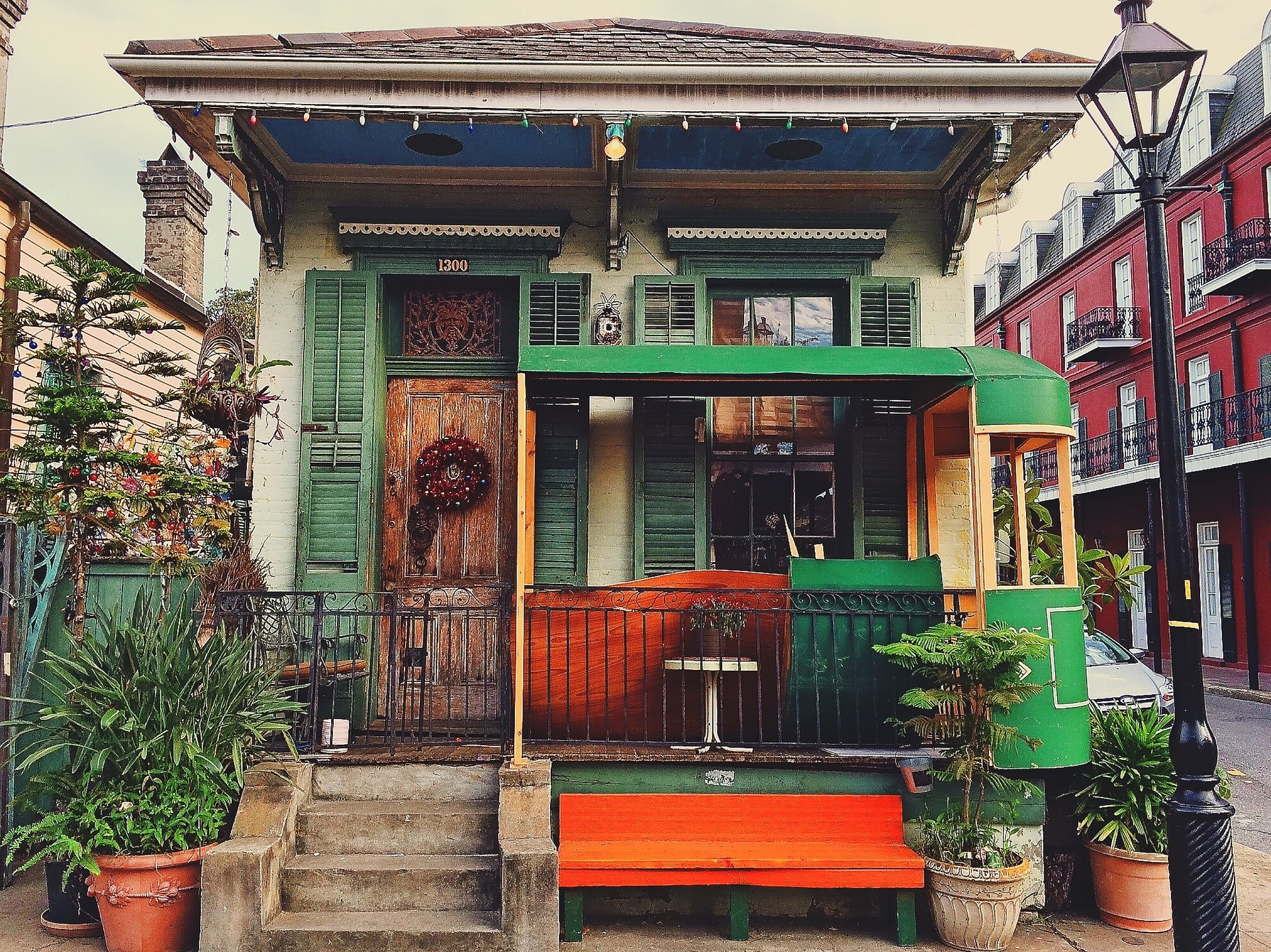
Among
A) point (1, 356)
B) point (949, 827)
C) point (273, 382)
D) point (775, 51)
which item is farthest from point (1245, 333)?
point (1, 356)

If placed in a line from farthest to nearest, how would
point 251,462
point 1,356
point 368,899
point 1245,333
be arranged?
point 1245,333
point 251,462
point 1,356
point 368,899

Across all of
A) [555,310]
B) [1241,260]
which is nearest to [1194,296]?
[1241,260]

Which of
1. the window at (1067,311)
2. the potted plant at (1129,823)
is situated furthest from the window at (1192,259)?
the potted plant at (1129,823)

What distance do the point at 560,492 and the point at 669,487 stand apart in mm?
804

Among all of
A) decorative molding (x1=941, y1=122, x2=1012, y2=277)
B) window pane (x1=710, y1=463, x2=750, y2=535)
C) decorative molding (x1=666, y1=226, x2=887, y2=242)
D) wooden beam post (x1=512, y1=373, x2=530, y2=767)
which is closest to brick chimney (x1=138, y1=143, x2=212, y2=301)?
decorative molding (x1=666, y1=226, x2=887, y2=242)

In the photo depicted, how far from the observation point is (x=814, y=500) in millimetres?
7430

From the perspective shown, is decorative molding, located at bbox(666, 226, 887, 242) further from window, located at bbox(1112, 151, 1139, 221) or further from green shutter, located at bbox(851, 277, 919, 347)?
window, located at bbox(1112, 151, 1139, 221)

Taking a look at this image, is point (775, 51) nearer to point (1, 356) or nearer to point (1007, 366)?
point (1007, 366)

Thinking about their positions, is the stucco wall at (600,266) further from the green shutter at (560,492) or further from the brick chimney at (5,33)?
the brick chimney at (5,33)

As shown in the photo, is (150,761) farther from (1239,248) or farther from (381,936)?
(1239,248)

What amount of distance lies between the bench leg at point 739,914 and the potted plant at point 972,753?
100 centimetres

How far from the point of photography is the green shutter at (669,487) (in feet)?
23.5

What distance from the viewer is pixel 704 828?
561 centimetres

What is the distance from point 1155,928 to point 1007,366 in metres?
3.30
